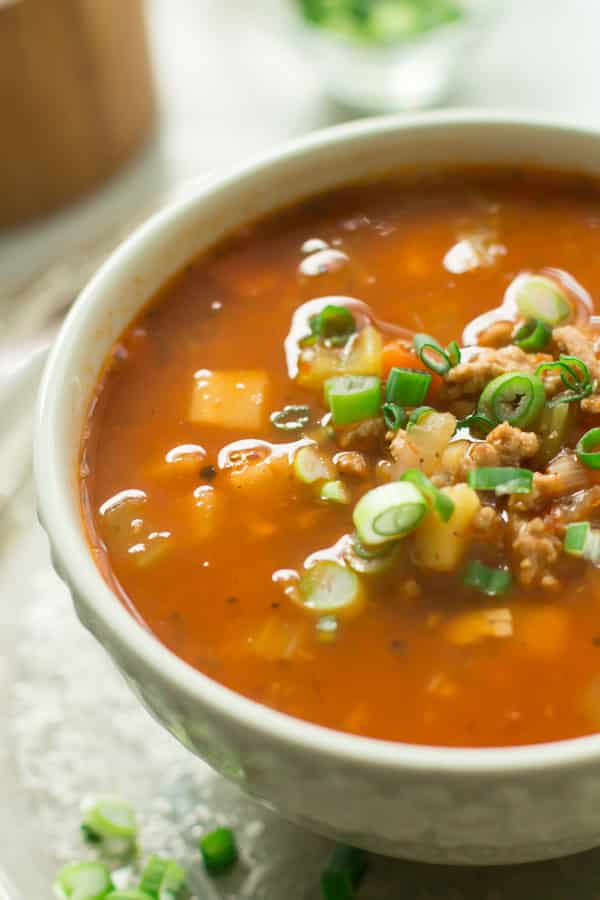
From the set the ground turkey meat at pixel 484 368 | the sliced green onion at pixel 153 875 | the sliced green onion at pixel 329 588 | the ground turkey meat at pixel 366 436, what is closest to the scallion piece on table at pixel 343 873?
the sliced green onion at pixel 153 875

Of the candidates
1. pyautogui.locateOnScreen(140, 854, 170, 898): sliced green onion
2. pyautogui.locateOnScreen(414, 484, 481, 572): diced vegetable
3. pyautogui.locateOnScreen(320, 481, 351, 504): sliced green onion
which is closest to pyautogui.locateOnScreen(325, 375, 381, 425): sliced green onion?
pyautogui.locateOnScreen(320, 481, 351, 504): sliced green onion

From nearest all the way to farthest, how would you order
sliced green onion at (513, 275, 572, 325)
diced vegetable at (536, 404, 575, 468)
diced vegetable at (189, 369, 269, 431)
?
diced vegetable at (536, 404, 575, 468)
diced vegetable at (189, 369, 269, 431)
sliced green onion at (513, 275, 572, 325)

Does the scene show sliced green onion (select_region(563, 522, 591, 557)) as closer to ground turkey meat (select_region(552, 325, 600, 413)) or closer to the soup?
the soup

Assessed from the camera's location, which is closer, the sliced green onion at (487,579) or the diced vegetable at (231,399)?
the sliced green onion at (487,579)

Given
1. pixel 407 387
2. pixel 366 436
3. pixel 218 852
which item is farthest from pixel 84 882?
pixel 407 387

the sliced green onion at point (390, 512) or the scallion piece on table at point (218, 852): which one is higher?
the sliced green onion at point (390, 512)

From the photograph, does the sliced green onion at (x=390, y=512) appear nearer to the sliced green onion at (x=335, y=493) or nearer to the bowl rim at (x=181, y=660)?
the sliced green onion at (x=335, y=493)

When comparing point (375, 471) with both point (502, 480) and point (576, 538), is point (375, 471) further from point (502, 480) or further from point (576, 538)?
point (576, 538)
